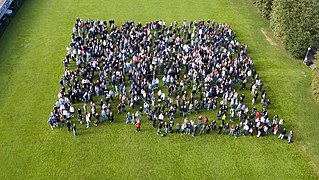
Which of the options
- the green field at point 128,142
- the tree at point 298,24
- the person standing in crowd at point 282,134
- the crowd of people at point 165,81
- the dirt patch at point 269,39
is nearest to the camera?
the green field at point 128,142

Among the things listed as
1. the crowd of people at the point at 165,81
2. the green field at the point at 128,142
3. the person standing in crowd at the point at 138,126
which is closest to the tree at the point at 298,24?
the green field at the point at 128,142

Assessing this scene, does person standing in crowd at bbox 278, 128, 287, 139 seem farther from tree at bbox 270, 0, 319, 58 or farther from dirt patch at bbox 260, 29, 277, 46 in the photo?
dirt patch at bbox 260, 29, 277, 46

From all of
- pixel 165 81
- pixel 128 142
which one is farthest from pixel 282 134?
pixel 128 142

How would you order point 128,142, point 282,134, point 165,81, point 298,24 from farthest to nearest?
point 298,24 → point 165,81 → point 282,134 → point 128,142

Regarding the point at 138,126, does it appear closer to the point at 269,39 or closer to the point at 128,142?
the point at 128,142

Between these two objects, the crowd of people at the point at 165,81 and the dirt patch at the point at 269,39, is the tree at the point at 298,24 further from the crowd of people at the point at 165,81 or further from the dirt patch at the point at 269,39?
the crowd of people at the point at 165,81

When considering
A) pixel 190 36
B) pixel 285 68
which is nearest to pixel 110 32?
pixel 190 36

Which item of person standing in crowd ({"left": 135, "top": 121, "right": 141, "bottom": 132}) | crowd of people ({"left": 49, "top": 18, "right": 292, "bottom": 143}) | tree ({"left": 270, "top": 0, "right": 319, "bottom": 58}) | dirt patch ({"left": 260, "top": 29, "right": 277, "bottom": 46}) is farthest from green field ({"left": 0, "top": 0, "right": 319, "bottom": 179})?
Answer: dirt patch ({"left": 260, "top": 29, "right": 277, "bottom": 46})
